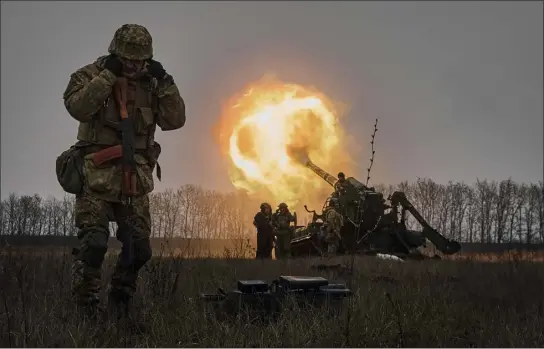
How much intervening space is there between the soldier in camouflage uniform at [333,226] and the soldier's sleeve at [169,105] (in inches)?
533

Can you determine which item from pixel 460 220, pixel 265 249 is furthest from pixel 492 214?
pixel 265 249

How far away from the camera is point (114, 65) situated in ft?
15.0

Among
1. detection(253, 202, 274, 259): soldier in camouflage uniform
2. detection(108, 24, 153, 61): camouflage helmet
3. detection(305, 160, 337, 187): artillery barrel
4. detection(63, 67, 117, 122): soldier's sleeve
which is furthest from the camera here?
detection(305, 160, 337, 187): artillery barrel

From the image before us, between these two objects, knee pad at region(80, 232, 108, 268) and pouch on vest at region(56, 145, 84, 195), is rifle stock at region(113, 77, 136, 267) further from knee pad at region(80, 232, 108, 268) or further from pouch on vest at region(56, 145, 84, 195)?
pouch on vest at region(56, 145, 84, 195)

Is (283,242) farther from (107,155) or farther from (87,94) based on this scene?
(87,94)

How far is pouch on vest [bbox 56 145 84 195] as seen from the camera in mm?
4598

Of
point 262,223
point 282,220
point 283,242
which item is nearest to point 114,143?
point 262,223

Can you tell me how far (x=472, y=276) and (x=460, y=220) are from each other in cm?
4991

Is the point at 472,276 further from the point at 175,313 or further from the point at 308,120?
the point at 308,120

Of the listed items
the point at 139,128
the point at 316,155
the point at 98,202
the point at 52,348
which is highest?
the point at 316,155

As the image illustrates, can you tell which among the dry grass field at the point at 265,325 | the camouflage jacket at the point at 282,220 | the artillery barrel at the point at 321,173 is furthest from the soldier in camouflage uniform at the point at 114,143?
the artillery barrel at the point at 321,173

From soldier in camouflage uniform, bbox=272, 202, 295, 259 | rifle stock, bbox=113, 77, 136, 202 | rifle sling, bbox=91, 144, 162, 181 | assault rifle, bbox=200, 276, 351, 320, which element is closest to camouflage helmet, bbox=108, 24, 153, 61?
rifle stock, bbox=113, 77, 136, 202

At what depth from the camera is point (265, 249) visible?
55.0 feet

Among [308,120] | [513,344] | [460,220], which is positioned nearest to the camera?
[513,344]
